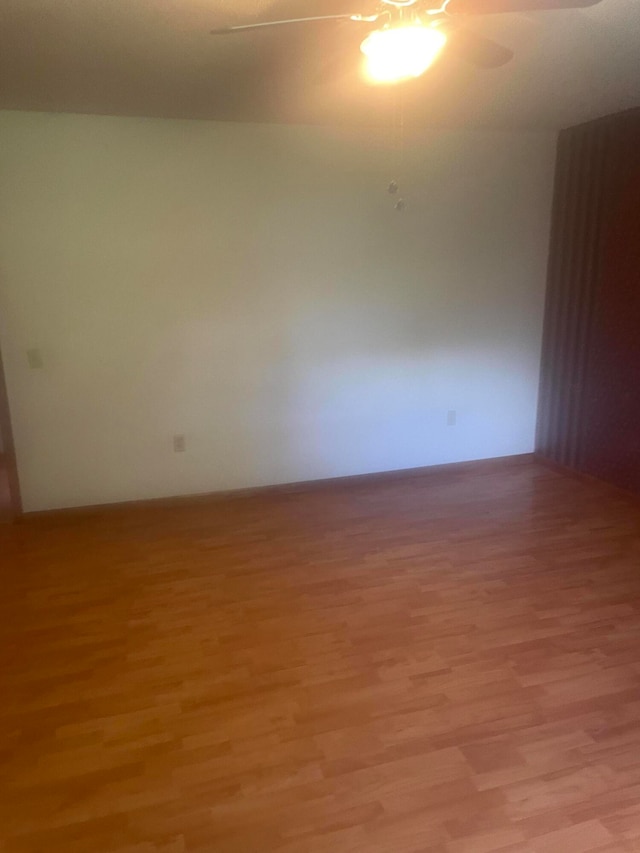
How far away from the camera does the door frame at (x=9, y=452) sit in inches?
143

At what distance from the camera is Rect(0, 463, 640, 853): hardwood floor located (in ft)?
5.99

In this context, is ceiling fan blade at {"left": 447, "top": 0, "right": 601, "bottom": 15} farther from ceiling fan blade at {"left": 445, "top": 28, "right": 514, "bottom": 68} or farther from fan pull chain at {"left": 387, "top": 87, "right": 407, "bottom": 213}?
fan pull chain at {"left": 387, "top": 87, "right": 407, "bottom": 213}

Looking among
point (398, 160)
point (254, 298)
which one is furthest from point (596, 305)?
point (254, 298)

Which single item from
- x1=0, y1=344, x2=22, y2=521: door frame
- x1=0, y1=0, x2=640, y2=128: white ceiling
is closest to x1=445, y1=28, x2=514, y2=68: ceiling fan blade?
x1=0, y1=0, x2=640, y2=128: white ceiling

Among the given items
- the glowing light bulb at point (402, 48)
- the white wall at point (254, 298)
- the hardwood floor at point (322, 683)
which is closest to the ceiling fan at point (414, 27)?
the glowing light bulb at point (402, 48)

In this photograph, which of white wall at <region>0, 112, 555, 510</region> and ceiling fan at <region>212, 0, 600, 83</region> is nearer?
ceiling fan at <region>212, 0, 600, 83</region>

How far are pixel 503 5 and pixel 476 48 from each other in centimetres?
27

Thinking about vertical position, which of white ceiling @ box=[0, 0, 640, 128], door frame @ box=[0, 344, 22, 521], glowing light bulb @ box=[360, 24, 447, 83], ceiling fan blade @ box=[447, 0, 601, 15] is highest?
white ceiling @ box=[0, 0, 640, 128]

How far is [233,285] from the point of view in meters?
3.95

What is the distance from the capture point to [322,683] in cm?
Answer: 240

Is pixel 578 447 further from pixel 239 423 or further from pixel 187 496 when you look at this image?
pixel 187 496

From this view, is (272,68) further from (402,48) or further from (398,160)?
(398,160)

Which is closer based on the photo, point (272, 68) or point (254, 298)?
point (272, 68)

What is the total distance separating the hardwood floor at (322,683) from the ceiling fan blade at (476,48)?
2136mm
